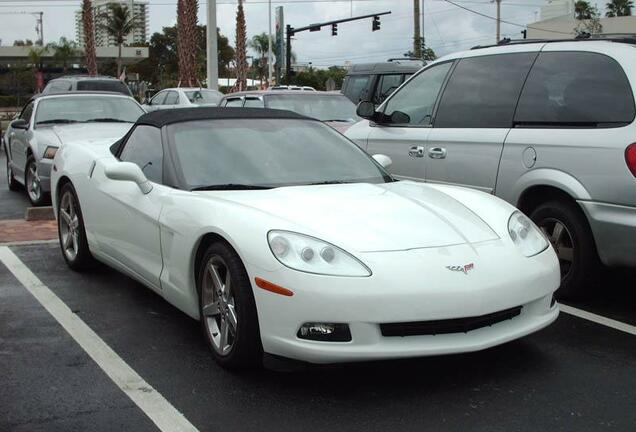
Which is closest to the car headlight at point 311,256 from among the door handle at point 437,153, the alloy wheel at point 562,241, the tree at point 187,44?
the alloy wheel at point 562,241

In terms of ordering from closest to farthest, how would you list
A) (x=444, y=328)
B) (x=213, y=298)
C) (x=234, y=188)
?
(x=444, y=328), (x=213, y=298), (x=234, y=188)

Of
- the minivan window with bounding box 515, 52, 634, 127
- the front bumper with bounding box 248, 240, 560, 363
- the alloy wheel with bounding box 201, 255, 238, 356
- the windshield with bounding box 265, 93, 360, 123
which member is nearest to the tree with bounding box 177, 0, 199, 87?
the windshield with bounding box 265, 93, 360, 123

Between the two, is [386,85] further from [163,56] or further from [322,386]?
[163,56]

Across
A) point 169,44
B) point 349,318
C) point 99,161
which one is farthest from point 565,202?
point 169,44

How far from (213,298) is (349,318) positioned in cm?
95

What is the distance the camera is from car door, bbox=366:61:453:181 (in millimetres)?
6403

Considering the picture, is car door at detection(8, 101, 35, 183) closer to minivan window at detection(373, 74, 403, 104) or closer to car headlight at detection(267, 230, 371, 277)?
car headlight at detection(267, 230, 371, 277)

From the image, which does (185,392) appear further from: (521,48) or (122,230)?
(521,48)

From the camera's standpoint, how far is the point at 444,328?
357 cm

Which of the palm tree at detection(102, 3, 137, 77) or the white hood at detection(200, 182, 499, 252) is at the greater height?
the palm tree at detection(102, 3, 137, 77)

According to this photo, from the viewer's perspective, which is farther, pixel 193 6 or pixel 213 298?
pixel 193 6

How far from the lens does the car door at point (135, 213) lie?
15.2 ft

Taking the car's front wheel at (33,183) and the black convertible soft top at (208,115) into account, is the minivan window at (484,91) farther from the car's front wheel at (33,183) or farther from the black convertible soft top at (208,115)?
the car's front wheel at (33,183)

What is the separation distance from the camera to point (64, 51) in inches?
2623
